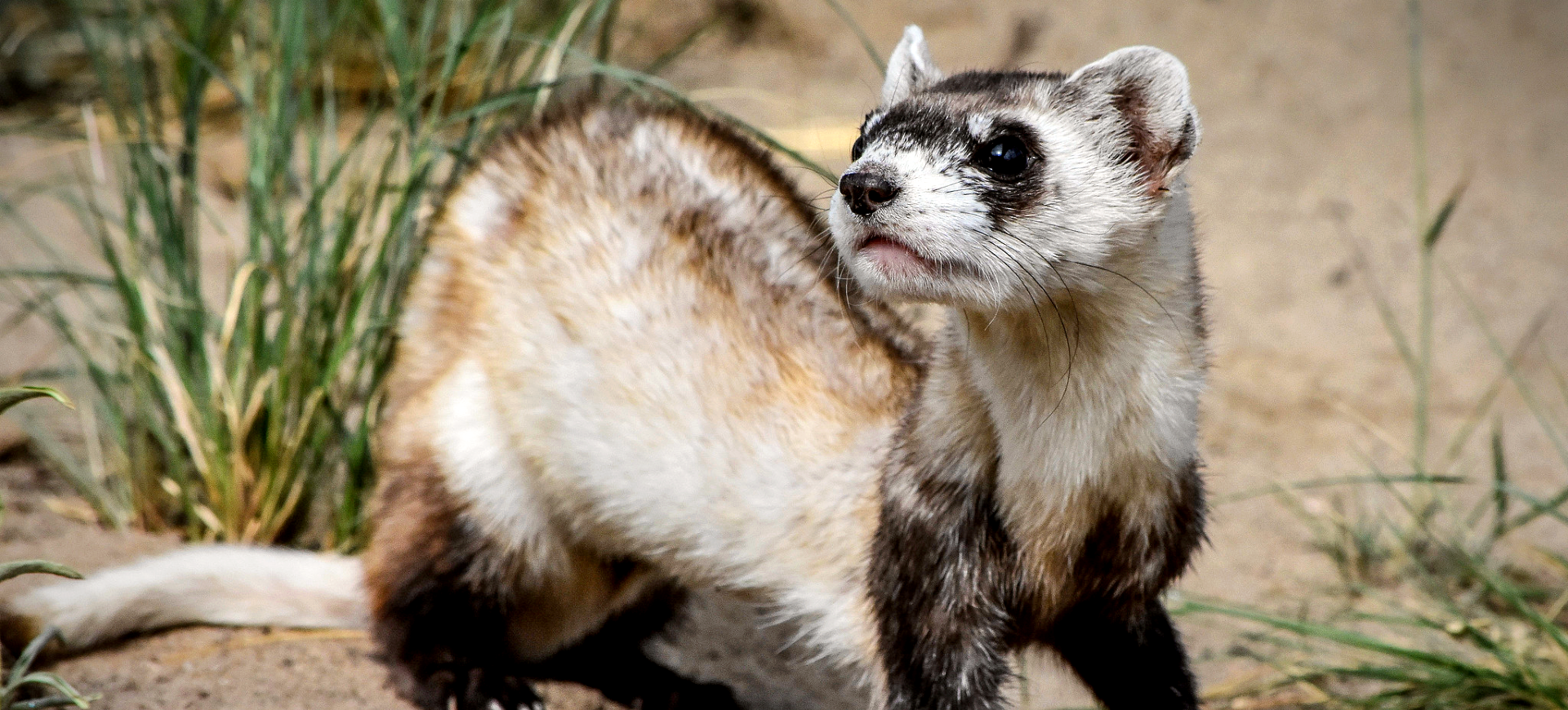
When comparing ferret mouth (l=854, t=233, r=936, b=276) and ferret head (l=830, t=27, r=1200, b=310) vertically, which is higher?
ferret head (l=830, t=27, r=1200, b=310)

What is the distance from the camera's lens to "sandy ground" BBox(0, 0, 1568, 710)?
4.50 m

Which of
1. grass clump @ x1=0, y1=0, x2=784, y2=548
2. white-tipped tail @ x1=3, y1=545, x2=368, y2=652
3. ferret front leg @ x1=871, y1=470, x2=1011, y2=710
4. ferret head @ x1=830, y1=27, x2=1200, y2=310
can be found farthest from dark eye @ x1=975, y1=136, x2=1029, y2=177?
white-tipped tail @ x1=3, y1=545, x2=368, y2=652

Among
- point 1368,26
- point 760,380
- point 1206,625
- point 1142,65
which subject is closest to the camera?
point 1142,65

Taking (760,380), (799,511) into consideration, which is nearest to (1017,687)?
(799,511)

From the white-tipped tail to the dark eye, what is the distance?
5.92ft

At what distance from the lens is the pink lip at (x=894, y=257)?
2152 millimetres

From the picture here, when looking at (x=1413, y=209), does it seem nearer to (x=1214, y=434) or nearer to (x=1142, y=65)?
(x=1214, y=434)

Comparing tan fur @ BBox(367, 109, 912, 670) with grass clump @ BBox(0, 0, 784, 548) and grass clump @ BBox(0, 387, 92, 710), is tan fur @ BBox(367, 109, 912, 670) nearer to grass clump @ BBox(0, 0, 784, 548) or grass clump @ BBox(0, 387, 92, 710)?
grass clump @ BBox(0, 0, 784, 548)

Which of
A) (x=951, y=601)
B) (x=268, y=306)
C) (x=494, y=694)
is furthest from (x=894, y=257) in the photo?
(x=268, y=306)

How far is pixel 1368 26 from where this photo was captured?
660 centimetres

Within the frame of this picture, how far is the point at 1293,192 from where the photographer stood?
239 inches

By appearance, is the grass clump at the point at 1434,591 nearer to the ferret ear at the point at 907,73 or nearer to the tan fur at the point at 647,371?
the tan fur at the point at 647,371

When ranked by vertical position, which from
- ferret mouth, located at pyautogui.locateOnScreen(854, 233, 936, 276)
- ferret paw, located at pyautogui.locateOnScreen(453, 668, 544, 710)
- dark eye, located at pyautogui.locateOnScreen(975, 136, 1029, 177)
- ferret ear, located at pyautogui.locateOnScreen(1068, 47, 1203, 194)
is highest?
ferret ear, located at pyautogui.locateOnScreen(1068, 47, 1203, 194)

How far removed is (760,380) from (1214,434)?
263 cm
